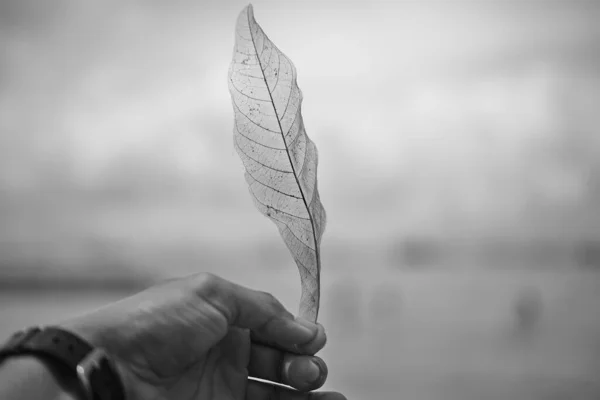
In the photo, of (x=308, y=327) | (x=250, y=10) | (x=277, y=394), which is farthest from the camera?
(x=277, y=394)

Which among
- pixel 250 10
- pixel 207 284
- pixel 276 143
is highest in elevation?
pixel 250 10

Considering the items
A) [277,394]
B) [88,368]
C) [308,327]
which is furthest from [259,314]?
[88,368]

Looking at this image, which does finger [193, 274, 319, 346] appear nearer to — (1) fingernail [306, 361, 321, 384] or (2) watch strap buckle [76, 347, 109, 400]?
(1) fingernail [306, 361, 321, 384]

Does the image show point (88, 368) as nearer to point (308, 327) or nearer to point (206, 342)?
point (206, 342)

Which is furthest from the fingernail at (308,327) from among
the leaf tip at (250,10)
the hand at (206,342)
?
the leaf tip at (250,10)

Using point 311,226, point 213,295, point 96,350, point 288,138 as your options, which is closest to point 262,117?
point 288,138

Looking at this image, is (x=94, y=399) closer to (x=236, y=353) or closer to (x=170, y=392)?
(x=170, y=392)
